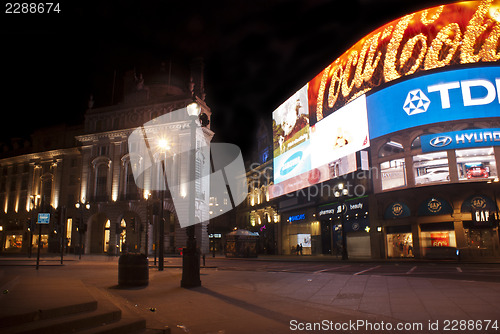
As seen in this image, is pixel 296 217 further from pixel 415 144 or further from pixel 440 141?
pixel 440 141

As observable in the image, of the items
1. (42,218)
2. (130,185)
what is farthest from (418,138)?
(130,185)

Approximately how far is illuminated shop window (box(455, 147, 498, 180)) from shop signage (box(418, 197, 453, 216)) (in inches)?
101

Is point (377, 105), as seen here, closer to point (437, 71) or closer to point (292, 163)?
point (437, 71)

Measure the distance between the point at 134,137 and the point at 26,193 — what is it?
25.2 m

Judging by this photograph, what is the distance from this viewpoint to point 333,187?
4322 cm

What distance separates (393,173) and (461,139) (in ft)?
21.7

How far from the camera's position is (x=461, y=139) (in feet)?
103

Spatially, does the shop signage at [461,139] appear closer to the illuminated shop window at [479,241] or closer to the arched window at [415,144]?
the arched window at [415,144]

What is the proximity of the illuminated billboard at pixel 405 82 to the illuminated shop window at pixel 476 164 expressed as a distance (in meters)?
3.09

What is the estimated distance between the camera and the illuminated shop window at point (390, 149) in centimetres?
3553

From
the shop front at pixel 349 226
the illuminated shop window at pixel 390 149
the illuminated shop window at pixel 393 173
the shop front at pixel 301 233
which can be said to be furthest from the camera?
the shop front at pixel 301 233

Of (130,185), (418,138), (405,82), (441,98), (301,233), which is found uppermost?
(405,82)

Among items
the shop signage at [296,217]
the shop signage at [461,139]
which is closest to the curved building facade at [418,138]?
the shop signage at [461,139]

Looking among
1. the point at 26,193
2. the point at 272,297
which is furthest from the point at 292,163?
the point at 26,193
